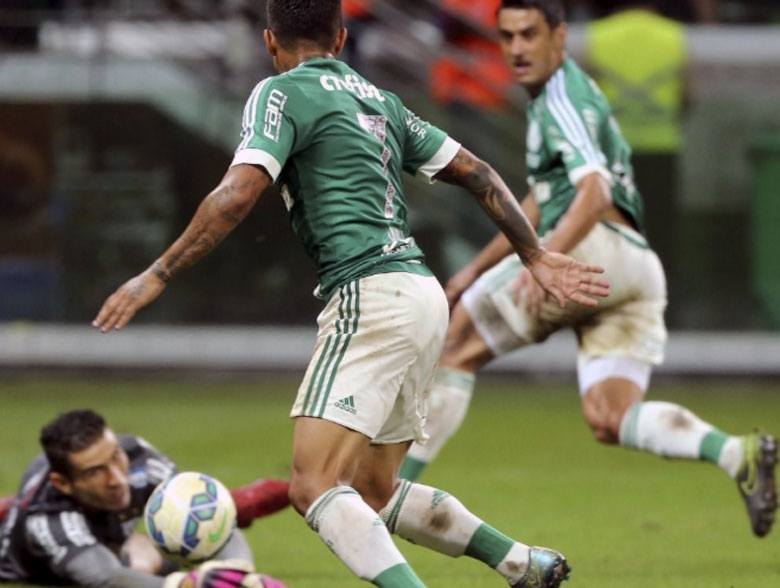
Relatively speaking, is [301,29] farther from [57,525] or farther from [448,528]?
[57,525]

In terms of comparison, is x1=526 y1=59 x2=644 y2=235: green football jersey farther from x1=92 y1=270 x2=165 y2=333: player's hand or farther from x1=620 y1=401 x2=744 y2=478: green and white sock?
x1=92 y1=270 x2=165 y2=333: player's hand

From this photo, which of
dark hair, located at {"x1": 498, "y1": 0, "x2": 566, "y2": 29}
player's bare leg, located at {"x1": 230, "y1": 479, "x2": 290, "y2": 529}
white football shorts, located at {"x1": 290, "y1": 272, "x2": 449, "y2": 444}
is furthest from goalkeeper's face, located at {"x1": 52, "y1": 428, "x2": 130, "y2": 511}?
dark hair, located at {"x1": 498, "y1": 0, "x2": 566, "y2": 29}

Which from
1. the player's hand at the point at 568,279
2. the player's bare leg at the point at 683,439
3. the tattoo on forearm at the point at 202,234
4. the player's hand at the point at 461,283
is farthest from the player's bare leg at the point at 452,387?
the tattoo on forearm at the point at 202,234

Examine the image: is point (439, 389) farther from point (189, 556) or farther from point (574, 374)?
point (574, 374)

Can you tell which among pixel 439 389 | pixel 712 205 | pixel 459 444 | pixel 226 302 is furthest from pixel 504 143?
pixel 439 389

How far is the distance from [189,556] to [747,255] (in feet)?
29.8

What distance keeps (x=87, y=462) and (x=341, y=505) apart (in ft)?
5.73

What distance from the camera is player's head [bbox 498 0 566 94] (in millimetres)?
7512

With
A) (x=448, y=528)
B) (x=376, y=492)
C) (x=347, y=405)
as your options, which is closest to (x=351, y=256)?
(x=347, y=405)

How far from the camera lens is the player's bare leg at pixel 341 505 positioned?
5145 mm

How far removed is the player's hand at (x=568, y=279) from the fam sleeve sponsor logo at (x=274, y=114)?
39.5 inches

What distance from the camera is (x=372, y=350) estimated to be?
5.37 m

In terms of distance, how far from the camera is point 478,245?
14312 millimetres

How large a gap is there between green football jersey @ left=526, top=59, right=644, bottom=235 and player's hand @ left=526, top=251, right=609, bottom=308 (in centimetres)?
158
